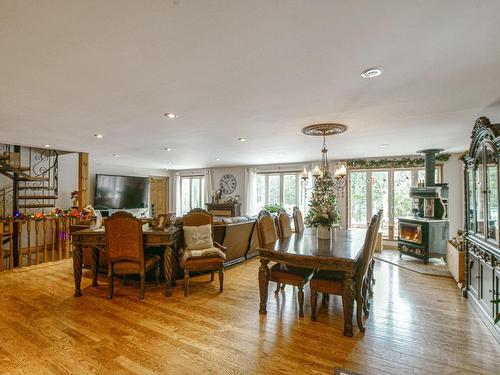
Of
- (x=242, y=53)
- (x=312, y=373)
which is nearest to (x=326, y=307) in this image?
(x=312, y=373)

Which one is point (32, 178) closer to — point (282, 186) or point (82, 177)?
point (82, 177)

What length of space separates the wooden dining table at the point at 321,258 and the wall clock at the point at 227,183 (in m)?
6.04

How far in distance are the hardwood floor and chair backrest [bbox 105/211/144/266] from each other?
0.60 m

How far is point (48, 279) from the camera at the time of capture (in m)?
4.30

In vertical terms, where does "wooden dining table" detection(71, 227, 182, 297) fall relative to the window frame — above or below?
below

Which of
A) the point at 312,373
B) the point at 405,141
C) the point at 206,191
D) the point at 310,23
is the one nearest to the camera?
the point at 310,23

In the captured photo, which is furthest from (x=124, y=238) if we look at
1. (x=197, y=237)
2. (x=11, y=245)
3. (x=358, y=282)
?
(x=11, y=245)

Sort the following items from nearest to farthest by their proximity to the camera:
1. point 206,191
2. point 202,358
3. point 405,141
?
point 202,358, point 405,141, point 206,191

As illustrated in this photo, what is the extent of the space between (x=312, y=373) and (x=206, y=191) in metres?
8.20

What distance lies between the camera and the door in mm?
10445

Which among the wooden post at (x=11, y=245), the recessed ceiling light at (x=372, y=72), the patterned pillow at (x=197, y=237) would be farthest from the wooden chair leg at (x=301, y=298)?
the wooden post at (x=11, y=245)

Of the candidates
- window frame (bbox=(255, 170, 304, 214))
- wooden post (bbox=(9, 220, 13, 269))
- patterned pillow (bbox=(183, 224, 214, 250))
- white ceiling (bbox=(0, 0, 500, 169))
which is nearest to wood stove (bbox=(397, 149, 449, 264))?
white ceiling (bbox=(0, 0, 500, 169))

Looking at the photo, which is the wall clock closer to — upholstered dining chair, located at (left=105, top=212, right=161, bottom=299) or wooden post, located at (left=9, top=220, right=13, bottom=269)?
wooden post, located at (left=9, top=220, right=13, bottom=269)

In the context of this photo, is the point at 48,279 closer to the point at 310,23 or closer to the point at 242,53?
the point at 242,53
